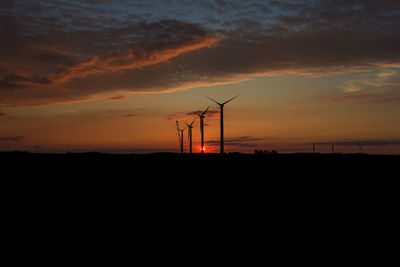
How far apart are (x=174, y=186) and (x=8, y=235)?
16077 mm

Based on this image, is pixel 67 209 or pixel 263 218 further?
pixel 67 209

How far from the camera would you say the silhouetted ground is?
61.3ft

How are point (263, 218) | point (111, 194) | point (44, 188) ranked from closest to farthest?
point (263, 218) → point (111, 194) → point (44, 188)

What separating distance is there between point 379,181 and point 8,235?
107 feet

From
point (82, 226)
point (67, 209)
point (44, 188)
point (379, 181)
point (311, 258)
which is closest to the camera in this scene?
point (311, 258)

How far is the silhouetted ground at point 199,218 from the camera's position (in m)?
18.7

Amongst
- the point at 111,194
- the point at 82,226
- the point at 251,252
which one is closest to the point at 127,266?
the point at 251,252

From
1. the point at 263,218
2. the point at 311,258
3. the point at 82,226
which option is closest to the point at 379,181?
the point at 263,218

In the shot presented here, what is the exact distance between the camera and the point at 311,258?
1842 cm

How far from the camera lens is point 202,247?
19.6 meters

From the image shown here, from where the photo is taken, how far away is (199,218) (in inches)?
974

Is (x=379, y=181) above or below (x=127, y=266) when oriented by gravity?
above

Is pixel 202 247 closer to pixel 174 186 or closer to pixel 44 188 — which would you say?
pixel 174 186

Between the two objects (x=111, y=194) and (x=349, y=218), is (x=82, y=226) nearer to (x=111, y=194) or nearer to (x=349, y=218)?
(x=111, y=194)
